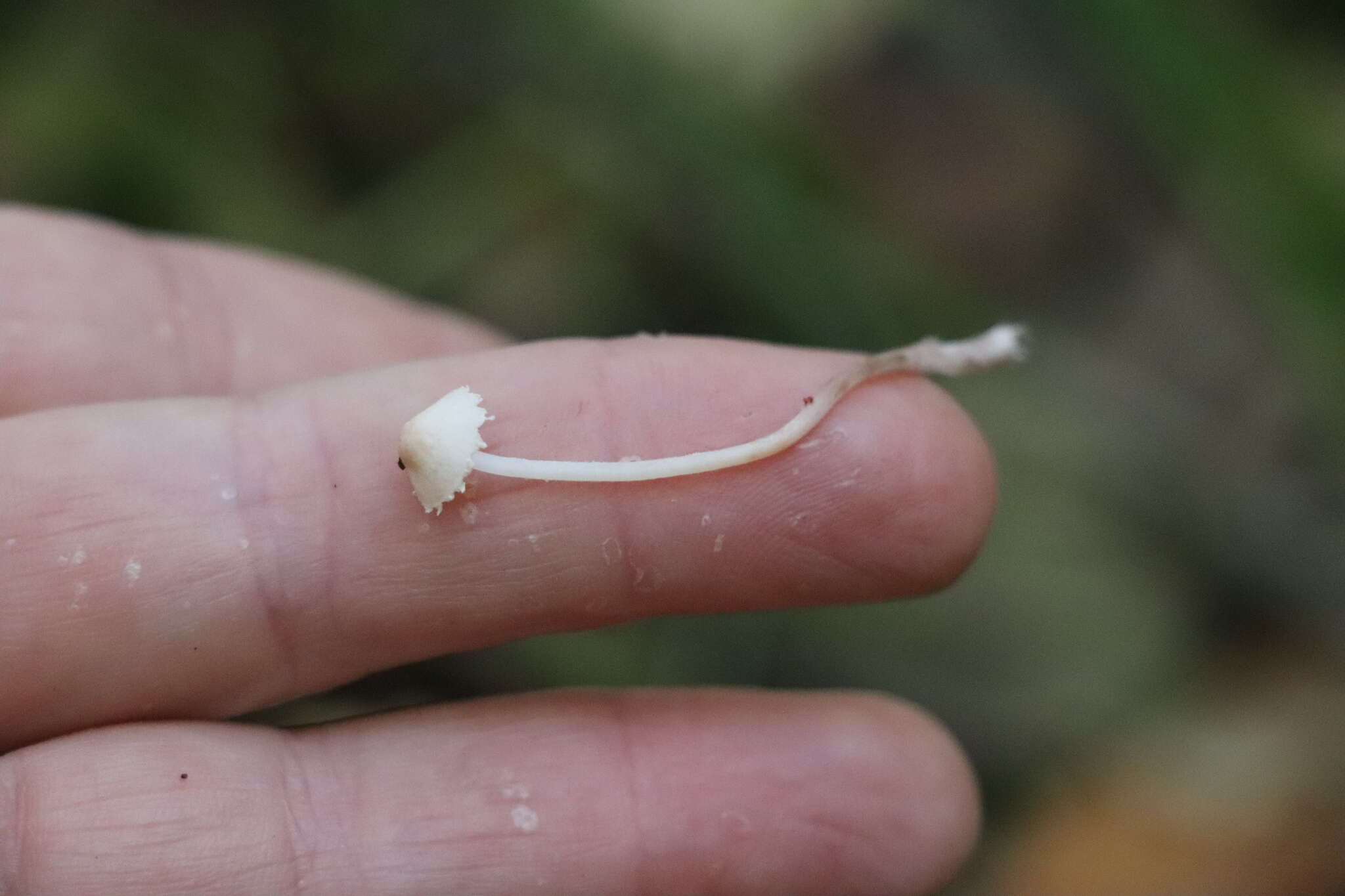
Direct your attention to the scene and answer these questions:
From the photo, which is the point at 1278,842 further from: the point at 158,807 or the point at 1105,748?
the point at 158,807

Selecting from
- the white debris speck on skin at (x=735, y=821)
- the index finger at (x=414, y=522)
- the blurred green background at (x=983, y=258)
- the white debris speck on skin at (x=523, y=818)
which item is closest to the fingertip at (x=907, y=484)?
the index finger at (x=414, y=522)

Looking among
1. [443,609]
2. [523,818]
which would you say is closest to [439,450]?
[443,609]

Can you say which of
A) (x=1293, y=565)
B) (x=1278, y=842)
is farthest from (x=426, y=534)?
(x=1293, y=565)

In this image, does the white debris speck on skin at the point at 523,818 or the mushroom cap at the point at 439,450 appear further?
the white debris speck on skin at the point at 523,818

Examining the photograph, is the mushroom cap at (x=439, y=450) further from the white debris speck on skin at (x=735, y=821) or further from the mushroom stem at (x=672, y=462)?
the white debris speck on skin at (x=735, y=821)

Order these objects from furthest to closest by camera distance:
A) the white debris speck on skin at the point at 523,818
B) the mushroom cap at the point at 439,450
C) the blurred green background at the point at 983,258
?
the blurred green background at the point at 983,258 → the white debris speck on skin at the point at 523,818 → the mushroom cap at the point at 439,450

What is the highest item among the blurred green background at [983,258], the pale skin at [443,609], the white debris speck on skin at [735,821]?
the blurred green background at [983,258]

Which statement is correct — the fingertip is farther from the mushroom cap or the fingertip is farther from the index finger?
the mushroom cap

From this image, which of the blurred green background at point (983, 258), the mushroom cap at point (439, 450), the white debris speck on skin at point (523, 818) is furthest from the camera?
the blurred green background at point (983, 258)

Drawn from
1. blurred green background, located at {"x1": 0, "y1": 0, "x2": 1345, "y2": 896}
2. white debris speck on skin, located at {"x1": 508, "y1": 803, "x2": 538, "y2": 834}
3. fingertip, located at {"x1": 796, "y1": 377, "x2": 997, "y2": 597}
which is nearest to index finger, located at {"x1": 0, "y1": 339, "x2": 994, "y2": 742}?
fingertip, located at {"x1": 796, "y1": 377, "x2": 997, "y2": 597}

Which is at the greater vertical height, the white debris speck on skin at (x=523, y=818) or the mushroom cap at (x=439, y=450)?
the mushroom cap at (x=439, y=450)
